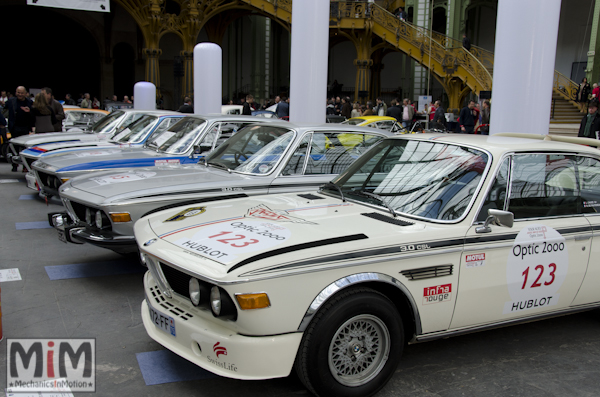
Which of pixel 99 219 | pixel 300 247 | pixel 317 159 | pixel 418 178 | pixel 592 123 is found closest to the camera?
pixel 300 247

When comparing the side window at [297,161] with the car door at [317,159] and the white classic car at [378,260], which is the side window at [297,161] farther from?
the white classic car at [378,260]

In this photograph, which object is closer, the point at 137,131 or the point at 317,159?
the point at 317,159

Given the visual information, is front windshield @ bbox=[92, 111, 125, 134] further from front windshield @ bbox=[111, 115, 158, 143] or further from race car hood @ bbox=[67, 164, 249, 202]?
race car hood @ bbox=[67, 164, 249, 202]

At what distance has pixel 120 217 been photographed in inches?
198

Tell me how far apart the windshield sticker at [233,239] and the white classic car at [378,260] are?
1 cm

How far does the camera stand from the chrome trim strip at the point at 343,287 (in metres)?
2.92

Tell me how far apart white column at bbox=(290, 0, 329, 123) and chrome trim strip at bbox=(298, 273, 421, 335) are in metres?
7.01

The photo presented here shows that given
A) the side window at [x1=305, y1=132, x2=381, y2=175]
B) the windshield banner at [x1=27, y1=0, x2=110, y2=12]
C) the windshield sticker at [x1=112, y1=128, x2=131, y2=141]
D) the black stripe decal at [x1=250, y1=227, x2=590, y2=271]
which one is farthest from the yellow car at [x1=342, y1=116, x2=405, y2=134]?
the black stripe decal at [x1=250, y1=227, x2=590, y2=271]

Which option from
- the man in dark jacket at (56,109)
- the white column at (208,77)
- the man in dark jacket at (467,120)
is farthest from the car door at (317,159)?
the man in dark jacket at (467,120)

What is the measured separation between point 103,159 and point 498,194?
570cm

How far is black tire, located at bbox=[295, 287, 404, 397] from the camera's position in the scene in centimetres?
296

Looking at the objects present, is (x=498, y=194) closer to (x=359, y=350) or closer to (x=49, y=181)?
(x=359, y=350)

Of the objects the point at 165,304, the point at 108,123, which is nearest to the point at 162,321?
the point at 165,304

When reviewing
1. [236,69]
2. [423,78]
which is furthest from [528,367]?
[236,69]
